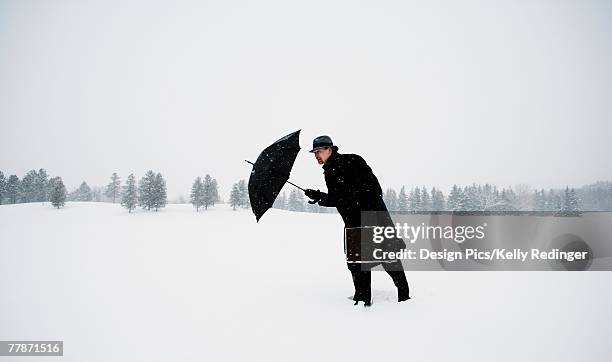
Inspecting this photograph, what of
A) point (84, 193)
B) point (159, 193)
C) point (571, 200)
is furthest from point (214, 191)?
point (571, 200)

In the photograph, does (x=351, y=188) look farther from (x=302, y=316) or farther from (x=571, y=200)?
(x=571, y=200)

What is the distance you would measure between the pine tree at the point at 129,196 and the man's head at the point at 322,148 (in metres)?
47.5

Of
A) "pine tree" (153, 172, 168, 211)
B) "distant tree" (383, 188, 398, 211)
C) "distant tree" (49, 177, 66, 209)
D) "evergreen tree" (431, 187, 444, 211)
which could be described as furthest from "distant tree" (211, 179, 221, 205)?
"evergreen tree" (431, 187, 444, 211)

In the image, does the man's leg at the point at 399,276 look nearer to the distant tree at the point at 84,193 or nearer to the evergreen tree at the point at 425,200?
Answer: the evergreen tree at the point at 425,200

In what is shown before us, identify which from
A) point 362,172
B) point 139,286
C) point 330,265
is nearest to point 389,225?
point 362,172

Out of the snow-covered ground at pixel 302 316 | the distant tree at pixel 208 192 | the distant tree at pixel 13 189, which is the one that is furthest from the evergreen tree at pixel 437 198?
the distant tree at pixel 13 189

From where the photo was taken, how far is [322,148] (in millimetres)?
4637

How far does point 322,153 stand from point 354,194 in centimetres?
79

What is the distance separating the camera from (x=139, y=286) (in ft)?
18.5

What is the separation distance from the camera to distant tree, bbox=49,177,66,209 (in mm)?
45344

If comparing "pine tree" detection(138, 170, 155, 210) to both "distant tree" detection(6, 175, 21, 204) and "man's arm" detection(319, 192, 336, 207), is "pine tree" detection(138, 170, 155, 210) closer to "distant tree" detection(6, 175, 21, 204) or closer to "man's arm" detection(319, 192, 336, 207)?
"distant tree" detection(6, 175, 21, 204)

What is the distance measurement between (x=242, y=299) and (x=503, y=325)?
3.57m

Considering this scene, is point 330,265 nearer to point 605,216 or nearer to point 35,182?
point 605,216

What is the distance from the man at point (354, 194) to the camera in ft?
14.9
